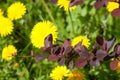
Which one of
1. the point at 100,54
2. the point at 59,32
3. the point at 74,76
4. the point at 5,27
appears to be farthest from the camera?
the point at 59,32

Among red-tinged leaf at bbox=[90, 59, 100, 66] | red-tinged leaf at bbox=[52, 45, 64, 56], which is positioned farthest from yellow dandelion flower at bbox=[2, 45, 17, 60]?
red-tinged leaf at bbox=[90, 59, 100, 66]

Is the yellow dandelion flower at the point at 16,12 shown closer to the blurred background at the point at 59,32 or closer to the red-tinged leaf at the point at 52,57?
the blurred background at the point at 59,32

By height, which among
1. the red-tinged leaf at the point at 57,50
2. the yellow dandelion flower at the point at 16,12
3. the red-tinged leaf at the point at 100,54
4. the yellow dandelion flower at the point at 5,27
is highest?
the yellow dandelion flower at the point at 16,12

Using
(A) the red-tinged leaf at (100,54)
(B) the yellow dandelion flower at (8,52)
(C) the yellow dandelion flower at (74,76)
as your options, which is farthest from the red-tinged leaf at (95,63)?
(B) the yellow dandelion flower at (8,52)

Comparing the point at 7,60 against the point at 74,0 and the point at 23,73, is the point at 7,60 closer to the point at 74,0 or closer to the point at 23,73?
the point at 23,73

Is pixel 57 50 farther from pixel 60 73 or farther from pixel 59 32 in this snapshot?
pixel 59 32

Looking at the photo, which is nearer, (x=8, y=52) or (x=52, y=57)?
(x=52, y=57)

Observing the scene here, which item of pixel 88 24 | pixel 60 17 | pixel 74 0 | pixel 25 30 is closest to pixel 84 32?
pixel 88 24

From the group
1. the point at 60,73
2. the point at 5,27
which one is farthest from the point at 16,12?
the point at 60,73

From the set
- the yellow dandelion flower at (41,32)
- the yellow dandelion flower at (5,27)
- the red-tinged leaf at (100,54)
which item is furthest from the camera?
the yellow dandelion flower at (5,27)
